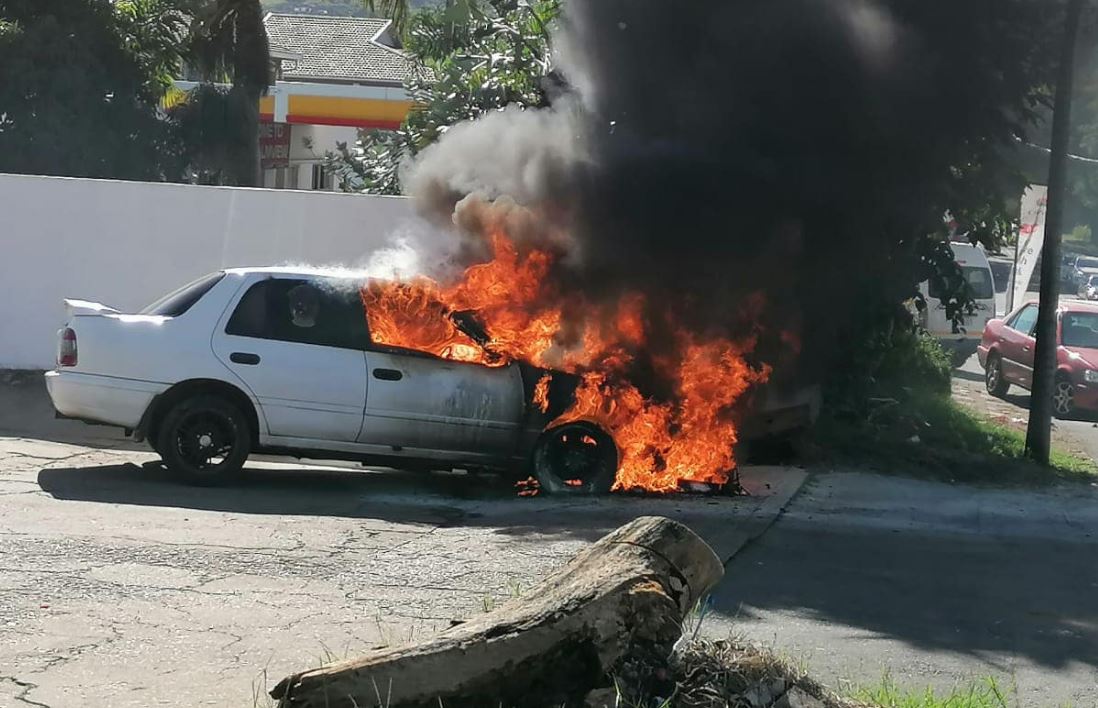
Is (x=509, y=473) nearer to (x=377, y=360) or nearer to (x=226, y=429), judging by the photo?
(x=377, y=360)

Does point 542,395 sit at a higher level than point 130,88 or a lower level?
lower

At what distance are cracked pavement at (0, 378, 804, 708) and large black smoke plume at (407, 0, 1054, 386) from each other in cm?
167

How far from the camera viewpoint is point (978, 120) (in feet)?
39.9

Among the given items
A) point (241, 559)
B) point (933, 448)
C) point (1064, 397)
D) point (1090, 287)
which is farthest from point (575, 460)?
point (1090, 287)

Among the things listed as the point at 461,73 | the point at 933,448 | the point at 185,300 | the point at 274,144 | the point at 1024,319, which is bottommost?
the point at 933,448

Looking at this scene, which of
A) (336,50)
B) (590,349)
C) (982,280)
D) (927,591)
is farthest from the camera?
(336,50)

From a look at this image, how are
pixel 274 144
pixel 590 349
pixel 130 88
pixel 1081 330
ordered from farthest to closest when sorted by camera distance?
pixel 274 144
pixel 130 88
pixel 1081 330
pixel 590 349

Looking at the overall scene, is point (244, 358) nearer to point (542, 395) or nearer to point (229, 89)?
point (542, 395)

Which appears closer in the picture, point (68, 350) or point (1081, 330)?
point (68, 350)

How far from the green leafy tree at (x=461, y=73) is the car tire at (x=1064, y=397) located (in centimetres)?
909

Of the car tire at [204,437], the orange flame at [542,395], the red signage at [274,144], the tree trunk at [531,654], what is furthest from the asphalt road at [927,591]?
the red signage at [274,144]

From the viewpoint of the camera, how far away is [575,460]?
9883 millimetres

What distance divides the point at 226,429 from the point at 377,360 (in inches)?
45.5

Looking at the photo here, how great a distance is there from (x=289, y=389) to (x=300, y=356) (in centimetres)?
25
